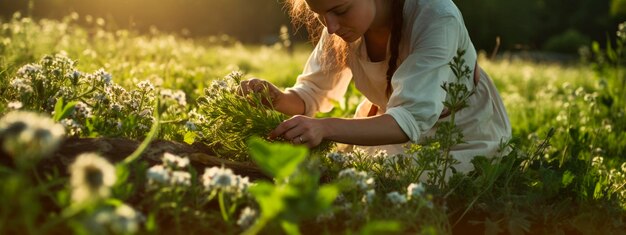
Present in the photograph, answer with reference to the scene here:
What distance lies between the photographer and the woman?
3061 mm

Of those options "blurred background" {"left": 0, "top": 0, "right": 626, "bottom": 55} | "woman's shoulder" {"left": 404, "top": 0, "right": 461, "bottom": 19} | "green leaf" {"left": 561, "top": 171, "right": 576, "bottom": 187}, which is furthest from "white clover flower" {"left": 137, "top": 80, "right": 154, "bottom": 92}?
"blurred background" {"left": 0, "top": 0, "right": 626, "bottom": 55}

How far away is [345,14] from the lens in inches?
125

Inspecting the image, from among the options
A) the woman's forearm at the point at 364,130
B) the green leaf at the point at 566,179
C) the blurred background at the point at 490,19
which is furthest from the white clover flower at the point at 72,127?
the blurred background at the point at 490,19

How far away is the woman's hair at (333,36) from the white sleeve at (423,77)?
12 cm

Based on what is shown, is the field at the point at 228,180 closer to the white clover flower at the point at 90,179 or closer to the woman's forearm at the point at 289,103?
the white clover flower at the point at 90,179

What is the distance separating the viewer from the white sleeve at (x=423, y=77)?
317cm

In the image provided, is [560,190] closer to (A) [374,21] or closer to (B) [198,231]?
(A) [374,21]

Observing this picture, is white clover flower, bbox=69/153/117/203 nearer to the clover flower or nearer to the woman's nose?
the clover flower

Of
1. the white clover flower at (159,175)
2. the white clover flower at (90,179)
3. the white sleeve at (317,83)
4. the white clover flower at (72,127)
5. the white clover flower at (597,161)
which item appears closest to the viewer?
the white clover flower at (90,179)

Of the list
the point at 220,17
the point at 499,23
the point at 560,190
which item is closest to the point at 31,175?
the point at 560,190

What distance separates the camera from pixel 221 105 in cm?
298

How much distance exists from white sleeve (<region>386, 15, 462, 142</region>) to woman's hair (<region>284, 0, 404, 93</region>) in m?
0.12

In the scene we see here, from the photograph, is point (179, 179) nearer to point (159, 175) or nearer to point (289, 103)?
point (159, 175)

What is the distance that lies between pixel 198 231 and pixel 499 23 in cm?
5740
